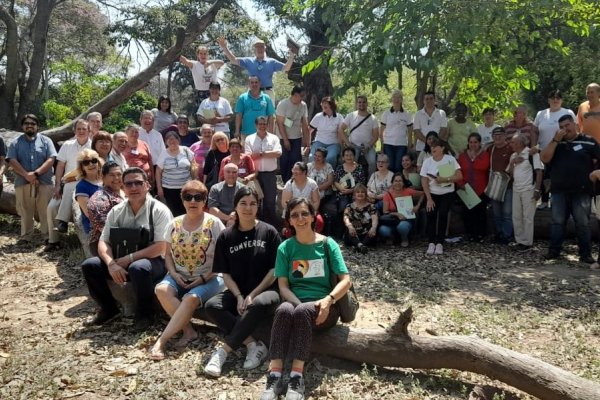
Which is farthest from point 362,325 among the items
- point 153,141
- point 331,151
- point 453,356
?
point 153,141

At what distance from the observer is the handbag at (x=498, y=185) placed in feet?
27.3

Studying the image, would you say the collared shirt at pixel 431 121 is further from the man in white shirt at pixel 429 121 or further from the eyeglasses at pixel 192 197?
the eyeglasses at pixel 192 197

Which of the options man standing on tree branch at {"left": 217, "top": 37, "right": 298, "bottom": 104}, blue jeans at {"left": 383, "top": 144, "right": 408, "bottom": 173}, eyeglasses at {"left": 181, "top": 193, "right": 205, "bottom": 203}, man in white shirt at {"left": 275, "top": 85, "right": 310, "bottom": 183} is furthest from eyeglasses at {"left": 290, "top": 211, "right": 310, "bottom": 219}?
→ man standing on tree branch at {"left": 217, "top": 37, "right": 298, "bottom": 104}

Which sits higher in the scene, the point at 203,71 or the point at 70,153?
the point at 203,71

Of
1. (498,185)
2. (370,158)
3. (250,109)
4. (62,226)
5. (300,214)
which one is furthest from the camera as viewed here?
(370,158)

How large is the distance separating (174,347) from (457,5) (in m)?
5.81

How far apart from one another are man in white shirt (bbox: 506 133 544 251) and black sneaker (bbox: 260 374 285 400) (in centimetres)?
549

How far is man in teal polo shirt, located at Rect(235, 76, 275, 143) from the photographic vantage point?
29.9ft

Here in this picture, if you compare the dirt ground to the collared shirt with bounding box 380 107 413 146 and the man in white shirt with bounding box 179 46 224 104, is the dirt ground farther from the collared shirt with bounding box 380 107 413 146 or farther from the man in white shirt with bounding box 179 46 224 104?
the man in white shirt with bounding box 179 46 224 104

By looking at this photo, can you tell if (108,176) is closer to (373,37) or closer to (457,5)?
(373,37)

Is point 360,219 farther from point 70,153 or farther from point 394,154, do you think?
point 70,153

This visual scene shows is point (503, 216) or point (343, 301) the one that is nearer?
point (343, 301)

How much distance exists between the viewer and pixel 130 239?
5160mm

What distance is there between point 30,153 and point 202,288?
Answer: 4738 millimetres
